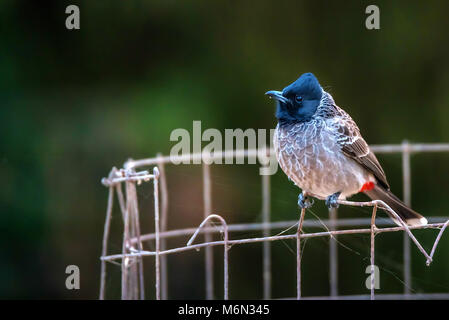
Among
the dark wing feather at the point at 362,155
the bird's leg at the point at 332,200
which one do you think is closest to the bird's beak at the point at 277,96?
the dark wing feather at the point at 362,155

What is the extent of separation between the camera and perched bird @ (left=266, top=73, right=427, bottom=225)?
374 centimetres

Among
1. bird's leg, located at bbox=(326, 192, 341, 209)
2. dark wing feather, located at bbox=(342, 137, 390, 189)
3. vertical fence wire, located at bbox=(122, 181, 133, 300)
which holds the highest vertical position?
dark wing feather, located at bbox=(342, 137, 390, 189)

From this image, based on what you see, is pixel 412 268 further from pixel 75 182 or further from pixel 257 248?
pixel 75 182

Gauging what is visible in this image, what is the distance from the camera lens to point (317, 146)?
3.77 metres

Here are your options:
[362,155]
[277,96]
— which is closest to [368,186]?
[362,155]

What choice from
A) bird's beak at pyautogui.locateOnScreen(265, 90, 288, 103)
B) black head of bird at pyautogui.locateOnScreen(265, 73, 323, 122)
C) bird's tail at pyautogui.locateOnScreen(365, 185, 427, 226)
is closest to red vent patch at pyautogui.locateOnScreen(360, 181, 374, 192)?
bird's tail at pyautogui.locateOnScreen(365, 185, 427, 226)

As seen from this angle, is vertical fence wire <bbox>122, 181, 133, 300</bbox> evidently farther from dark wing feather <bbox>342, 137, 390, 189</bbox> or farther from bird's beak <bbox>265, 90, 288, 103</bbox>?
dark wing feather <bbox>342, 137, 390, 189</bbox>

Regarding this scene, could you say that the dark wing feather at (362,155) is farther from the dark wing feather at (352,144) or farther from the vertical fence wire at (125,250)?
the vertical fence wire at (125,250)

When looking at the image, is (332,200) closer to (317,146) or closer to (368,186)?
(317,146)

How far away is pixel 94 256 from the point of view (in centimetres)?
655

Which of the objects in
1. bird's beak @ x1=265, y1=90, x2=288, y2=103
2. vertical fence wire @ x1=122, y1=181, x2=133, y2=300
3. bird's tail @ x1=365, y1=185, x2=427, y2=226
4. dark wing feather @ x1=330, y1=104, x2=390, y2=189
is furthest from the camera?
bird's tail @ x1=365, y1=185, x2=427, y2=226

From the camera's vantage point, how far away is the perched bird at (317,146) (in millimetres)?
3744
